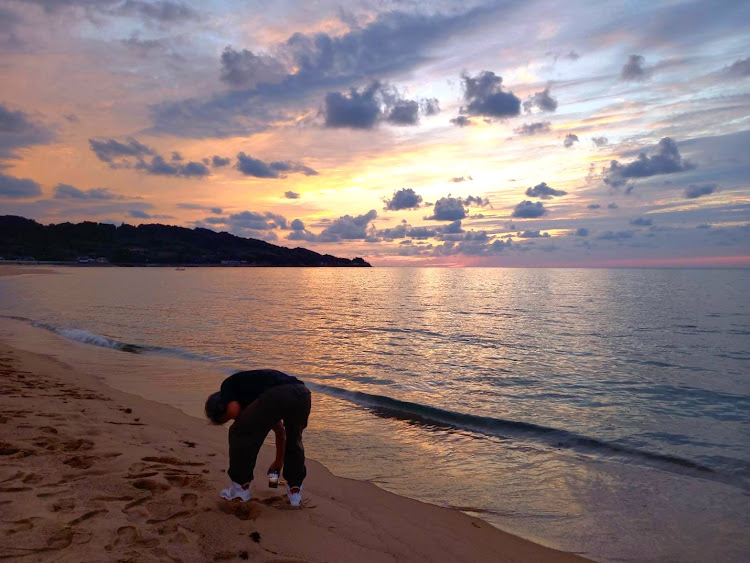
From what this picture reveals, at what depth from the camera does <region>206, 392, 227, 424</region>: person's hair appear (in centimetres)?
512

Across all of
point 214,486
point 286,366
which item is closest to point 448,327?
point 286,366

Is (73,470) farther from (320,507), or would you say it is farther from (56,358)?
(56,358)

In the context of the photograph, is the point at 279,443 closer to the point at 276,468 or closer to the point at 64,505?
the point at 276,468

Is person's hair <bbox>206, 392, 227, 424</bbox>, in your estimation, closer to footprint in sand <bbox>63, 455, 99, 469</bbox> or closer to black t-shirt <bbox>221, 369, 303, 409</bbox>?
black t-shirt <bbox>221, 369, 303, 409</bbox>

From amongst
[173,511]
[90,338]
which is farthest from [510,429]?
[90,338]

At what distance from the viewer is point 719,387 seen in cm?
1510

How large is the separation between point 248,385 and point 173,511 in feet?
4.72

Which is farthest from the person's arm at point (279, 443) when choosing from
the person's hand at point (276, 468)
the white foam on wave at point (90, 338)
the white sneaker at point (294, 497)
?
the white foam on wave at point (90, 338)

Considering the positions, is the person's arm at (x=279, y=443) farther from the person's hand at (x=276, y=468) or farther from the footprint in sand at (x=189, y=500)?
the footprint in sand at (x=189, y=500)

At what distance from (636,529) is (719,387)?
11609 millimetres

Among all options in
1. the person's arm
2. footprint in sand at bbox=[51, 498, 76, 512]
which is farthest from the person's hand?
footprint in sand at bbox=[51, 498, 76, 512]

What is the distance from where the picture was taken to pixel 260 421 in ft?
17.0

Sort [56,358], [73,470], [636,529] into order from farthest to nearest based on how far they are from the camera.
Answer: [56,358]
[636,529]
[73,470]

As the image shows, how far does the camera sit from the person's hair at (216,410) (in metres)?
5.12
